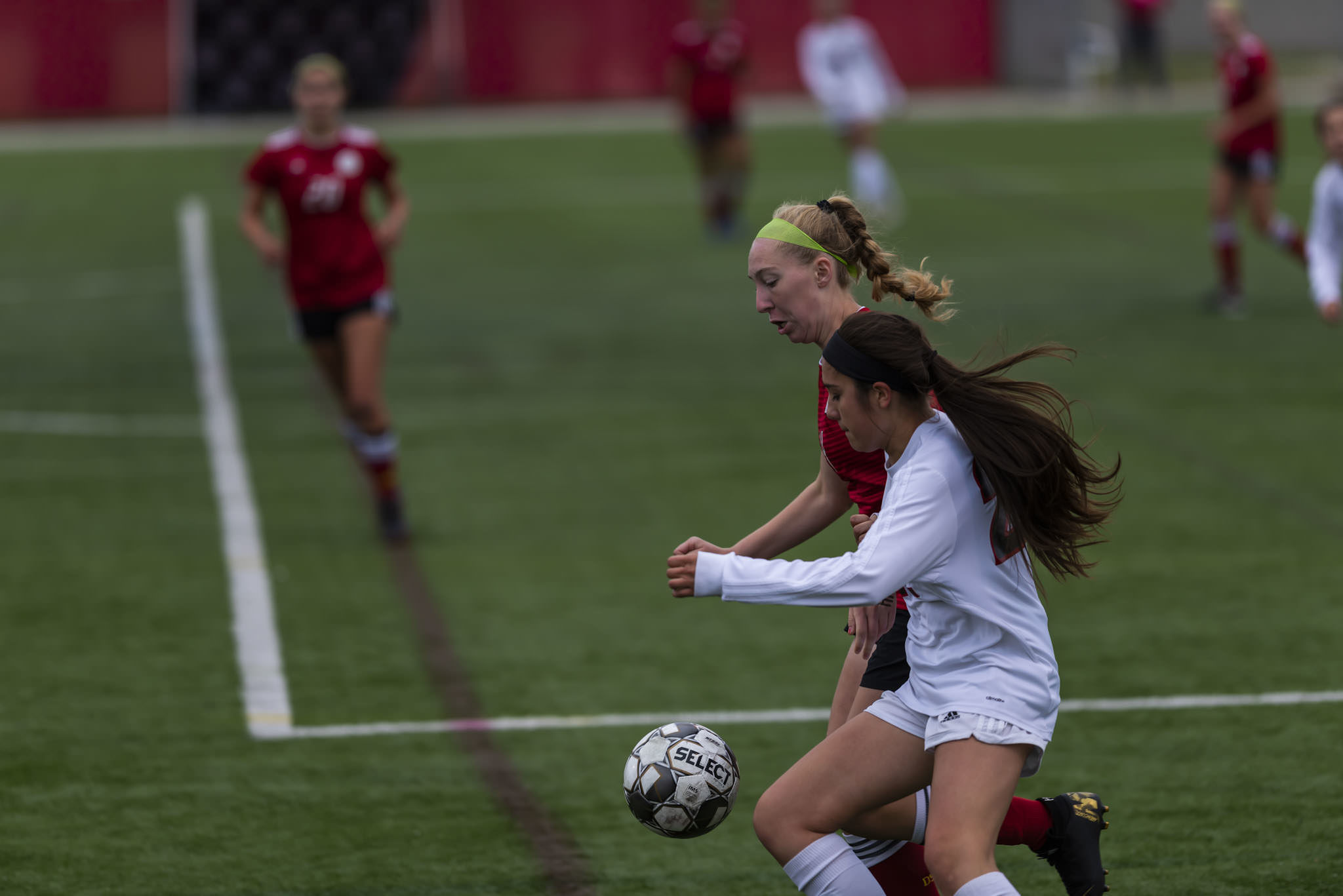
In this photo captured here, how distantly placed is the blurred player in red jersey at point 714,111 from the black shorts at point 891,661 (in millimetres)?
16460

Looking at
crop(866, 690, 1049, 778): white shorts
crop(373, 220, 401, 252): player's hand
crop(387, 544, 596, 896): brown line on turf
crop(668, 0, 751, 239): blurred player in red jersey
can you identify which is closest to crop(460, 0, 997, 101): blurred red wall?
crop(668, 0, 751, 239): blurred player in red jersey

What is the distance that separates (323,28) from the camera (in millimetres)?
34875

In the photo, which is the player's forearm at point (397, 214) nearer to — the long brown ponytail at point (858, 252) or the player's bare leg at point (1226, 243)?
the long brown ponytail at point (858, 252)

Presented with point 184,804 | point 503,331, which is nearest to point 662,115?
point 503,331

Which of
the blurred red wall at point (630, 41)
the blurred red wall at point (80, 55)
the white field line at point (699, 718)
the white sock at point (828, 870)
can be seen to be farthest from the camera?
the blurred red wall at point (630, 41)

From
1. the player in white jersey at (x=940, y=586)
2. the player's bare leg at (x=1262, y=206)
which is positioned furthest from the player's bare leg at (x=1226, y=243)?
the player in white jersey at (x=940, y=586)

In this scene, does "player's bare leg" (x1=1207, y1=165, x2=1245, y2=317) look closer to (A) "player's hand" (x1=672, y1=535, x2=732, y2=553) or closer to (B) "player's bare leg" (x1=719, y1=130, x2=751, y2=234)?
(B) "player's bare leg" (x1=719, y1=130, x2=751, y2=234)

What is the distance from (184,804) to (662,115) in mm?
29854

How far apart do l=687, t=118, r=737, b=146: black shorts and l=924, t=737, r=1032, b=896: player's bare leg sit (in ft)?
57.7

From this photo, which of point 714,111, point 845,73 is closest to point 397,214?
point 714,111

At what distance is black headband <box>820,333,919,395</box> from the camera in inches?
170

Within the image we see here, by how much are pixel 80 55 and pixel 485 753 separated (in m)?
30.6

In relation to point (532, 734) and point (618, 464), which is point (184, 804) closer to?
point (532, 734)

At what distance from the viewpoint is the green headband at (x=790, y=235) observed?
491 cm
